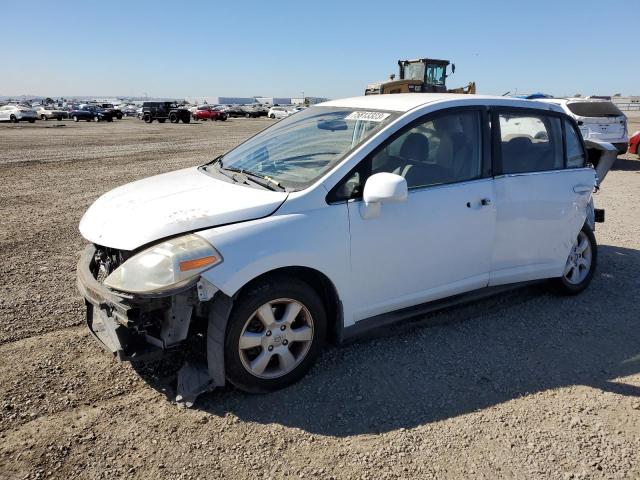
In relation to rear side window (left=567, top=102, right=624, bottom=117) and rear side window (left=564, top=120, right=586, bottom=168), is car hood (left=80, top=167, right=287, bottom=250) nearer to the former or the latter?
rear side window (left=564, top=120, right=586, bottom=168)

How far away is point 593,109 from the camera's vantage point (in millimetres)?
12680

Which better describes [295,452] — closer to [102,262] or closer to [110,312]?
[110,312]

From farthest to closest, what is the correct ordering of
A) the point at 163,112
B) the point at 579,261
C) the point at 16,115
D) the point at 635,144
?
the point at 163,112 → the point at 16,115 → the point at 635,144 → the point at 579,261

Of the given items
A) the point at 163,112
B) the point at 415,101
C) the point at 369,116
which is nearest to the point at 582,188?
the point at 415,101

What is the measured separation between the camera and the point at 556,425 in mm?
2873

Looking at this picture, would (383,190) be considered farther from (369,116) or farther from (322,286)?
(369,116)

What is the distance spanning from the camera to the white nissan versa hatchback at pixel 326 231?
2.80 metres

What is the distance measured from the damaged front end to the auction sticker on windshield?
5.45ft

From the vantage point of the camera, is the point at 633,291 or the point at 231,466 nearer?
the point at 231,466

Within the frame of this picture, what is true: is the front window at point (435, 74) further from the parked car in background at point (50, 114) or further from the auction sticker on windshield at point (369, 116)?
the parked car in background at point (50, 114)

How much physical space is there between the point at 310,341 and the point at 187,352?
96cm

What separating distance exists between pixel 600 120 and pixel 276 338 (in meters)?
12.6

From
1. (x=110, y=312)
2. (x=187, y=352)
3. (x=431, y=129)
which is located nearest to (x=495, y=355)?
(x=431, y=129)

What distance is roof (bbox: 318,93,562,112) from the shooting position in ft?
11.9
